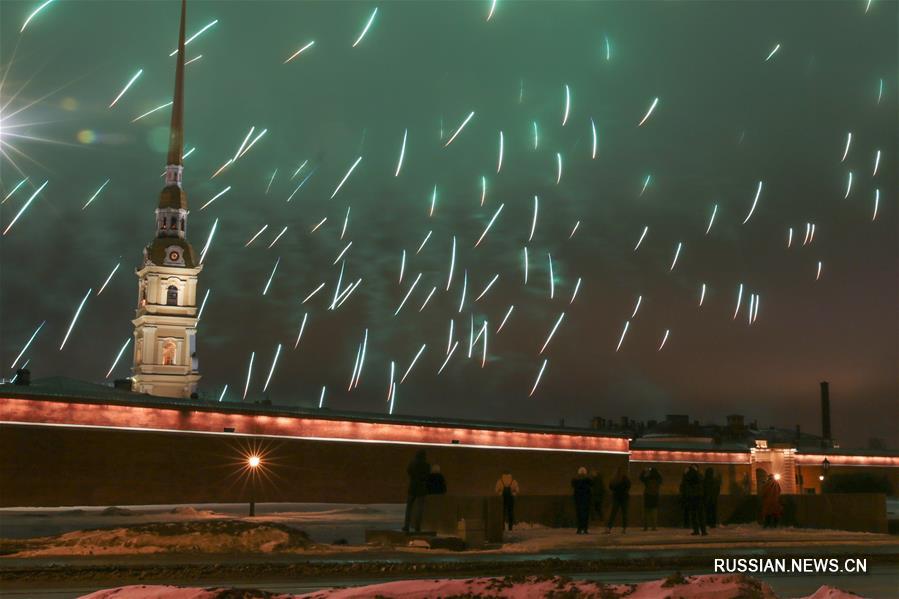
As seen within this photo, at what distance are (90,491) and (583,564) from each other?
87.2ft

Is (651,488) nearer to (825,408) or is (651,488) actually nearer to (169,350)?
(169,350)

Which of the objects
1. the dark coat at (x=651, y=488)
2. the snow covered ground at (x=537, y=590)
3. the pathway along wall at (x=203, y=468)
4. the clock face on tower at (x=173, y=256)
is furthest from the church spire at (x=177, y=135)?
the snow covered ground at (x=537, y=590)

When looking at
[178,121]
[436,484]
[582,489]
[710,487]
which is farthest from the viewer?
[178,121]

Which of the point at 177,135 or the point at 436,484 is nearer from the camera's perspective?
the point at 436,484

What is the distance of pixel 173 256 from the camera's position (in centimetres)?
7444

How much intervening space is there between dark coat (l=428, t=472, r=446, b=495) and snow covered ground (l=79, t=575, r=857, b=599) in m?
9.83

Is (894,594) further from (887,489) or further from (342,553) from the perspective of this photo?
(887,489)

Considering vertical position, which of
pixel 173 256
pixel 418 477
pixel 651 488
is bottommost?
pixel 651 488

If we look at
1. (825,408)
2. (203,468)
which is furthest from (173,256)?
(825,408)

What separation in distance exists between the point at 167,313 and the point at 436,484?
59.0 m

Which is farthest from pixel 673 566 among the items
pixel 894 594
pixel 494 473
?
pixel 494 473

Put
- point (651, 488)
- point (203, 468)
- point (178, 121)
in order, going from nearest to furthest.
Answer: point (651, 488) < point (203, 468) < point (178, 121)

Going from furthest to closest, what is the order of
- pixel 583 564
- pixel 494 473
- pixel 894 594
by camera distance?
pixel 494 473 → pixel 583 564 → pixel 894 594

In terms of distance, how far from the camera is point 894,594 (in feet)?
34.4
